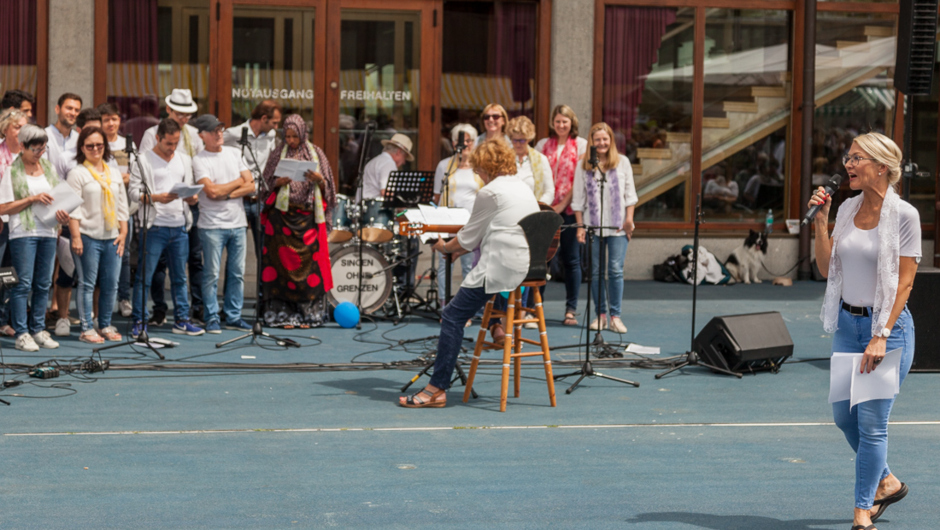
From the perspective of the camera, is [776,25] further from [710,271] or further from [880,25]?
[710,271]

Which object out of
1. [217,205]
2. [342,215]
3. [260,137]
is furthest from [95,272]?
[342,215]

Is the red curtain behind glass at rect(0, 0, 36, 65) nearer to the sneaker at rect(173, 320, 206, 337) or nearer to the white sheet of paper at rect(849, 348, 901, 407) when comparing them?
the sneaker at rect(173, 320, 206, 337)

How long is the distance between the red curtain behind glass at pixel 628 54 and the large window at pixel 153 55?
521cm

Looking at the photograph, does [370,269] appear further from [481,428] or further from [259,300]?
[481,428]

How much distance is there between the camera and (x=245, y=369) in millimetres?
8328

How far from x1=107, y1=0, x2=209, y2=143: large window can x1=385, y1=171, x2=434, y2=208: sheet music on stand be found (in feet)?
13.1

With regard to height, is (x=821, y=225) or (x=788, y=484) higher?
(x=821, y=225)

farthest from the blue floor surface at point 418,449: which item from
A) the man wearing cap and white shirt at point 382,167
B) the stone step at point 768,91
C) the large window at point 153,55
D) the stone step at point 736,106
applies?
the stone step at point 768,91

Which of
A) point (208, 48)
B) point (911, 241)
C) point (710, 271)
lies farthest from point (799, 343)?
point (208, 48)

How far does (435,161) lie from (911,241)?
9966 millimetres

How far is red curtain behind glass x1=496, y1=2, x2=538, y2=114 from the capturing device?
1448cm

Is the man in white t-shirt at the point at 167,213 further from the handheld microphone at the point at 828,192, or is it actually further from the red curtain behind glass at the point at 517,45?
the handheld microphone at the point at 828,192

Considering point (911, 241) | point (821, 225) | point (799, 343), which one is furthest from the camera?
point (799, 343)

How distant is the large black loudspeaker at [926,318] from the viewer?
8.39 meters
